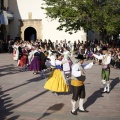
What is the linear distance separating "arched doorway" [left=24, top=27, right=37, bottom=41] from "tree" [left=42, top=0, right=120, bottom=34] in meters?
8.82

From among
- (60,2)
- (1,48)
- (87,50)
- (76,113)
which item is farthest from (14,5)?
(76,113)

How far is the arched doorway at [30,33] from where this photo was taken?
35772 millimetres

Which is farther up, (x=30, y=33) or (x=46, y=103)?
(x=30, y=33)

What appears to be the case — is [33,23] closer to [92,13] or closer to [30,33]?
[30,33]

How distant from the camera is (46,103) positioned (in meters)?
9.44

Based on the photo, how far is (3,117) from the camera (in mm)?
7945

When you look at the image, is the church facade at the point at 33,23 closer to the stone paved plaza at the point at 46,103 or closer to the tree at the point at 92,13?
the tree at the point at 92,13

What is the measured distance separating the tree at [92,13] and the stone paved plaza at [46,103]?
11501 millimetres

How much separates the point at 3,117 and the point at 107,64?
4.44m

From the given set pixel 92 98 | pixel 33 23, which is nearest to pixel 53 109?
pixel 92 98

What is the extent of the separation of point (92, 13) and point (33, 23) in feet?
37.5

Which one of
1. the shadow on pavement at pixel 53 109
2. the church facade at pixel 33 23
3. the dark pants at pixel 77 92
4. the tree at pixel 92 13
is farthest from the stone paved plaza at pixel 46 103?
the church facade at pixel 33 23

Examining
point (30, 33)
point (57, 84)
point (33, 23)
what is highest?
point (33, 23)

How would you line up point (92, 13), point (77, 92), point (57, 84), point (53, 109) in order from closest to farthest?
point (77, 92) → point (53, 109) → point (57, 84) → point (92, 13)
